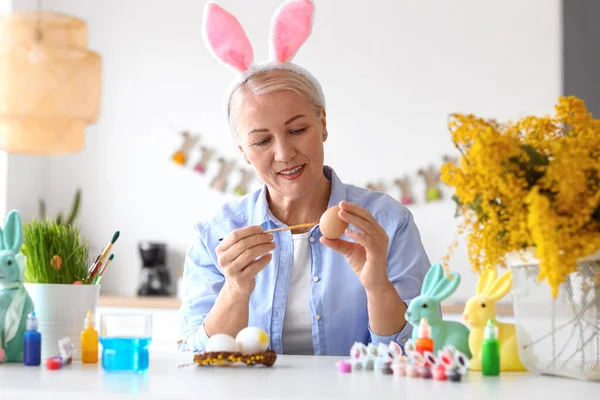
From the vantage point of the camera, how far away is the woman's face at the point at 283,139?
6.27 feet

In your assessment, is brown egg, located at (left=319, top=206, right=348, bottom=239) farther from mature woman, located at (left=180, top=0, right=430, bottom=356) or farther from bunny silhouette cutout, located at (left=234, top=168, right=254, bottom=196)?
bunny silhouette cutout, located at (left=234, top=168, right=254, bottom=196)

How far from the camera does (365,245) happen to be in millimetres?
1609

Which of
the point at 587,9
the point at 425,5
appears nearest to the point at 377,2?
the point at 425,5

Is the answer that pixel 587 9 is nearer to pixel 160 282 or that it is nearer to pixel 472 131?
pixel 160 282

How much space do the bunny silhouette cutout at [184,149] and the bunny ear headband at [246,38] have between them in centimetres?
280

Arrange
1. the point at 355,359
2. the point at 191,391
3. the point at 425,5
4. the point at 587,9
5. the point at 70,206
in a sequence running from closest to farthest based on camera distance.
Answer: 1. the point at 191,391
2. the point at 355,359
3. the point at 587,9
4. the point at 425,5
5. the point at 70,206

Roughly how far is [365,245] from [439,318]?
0.85 feet

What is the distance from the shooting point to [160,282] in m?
4.61

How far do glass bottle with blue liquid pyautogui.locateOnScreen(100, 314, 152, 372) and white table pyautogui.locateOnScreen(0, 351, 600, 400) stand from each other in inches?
1.0

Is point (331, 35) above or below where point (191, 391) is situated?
above

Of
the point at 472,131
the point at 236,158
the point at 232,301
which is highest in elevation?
the point at 236,158

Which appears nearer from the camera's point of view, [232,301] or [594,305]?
[594,305]

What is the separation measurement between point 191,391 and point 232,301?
0.62 metres

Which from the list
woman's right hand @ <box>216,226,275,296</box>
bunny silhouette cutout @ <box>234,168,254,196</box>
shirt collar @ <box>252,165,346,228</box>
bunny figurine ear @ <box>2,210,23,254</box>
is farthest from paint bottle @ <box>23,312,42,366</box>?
bunny silhouette cutout @ <box>234,168,254,196</box>
